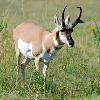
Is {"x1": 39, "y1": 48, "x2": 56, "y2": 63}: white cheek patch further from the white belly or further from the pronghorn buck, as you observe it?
the white belly

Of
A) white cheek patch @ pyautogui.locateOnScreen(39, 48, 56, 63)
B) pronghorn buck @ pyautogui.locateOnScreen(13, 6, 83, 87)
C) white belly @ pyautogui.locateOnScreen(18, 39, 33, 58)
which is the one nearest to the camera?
pronghorn buck @ pyautogui.locateOnScreen(13, 6, 83, 87)

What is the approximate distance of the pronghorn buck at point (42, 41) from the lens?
29.5ft

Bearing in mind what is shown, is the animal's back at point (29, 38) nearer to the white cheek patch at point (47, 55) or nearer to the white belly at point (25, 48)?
the white belly at point (25, 48)

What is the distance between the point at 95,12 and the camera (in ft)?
83.5

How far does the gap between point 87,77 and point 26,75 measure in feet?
4.48

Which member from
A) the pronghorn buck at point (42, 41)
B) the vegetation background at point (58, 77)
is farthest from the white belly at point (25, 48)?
the vegetation background at point (58, 77)

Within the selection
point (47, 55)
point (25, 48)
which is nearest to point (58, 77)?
point (47, 55)

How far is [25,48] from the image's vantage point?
396 inches

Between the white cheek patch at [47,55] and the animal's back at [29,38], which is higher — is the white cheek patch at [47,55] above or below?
below

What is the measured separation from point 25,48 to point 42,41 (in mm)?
580

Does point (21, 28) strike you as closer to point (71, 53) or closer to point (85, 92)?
point (71, 53)

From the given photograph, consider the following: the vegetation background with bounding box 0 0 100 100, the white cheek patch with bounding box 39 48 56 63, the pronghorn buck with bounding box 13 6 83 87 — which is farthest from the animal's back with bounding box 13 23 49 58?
the vegetation background with bounding box 0 0 100 100

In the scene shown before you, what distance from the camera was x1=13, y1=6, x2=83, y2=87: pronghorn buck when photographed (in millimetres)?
9000

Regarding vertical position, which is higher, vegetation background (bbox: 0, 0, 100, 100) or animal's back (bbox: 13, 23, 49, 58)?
animal's back (bbox: 13, 23, 49, 58)
